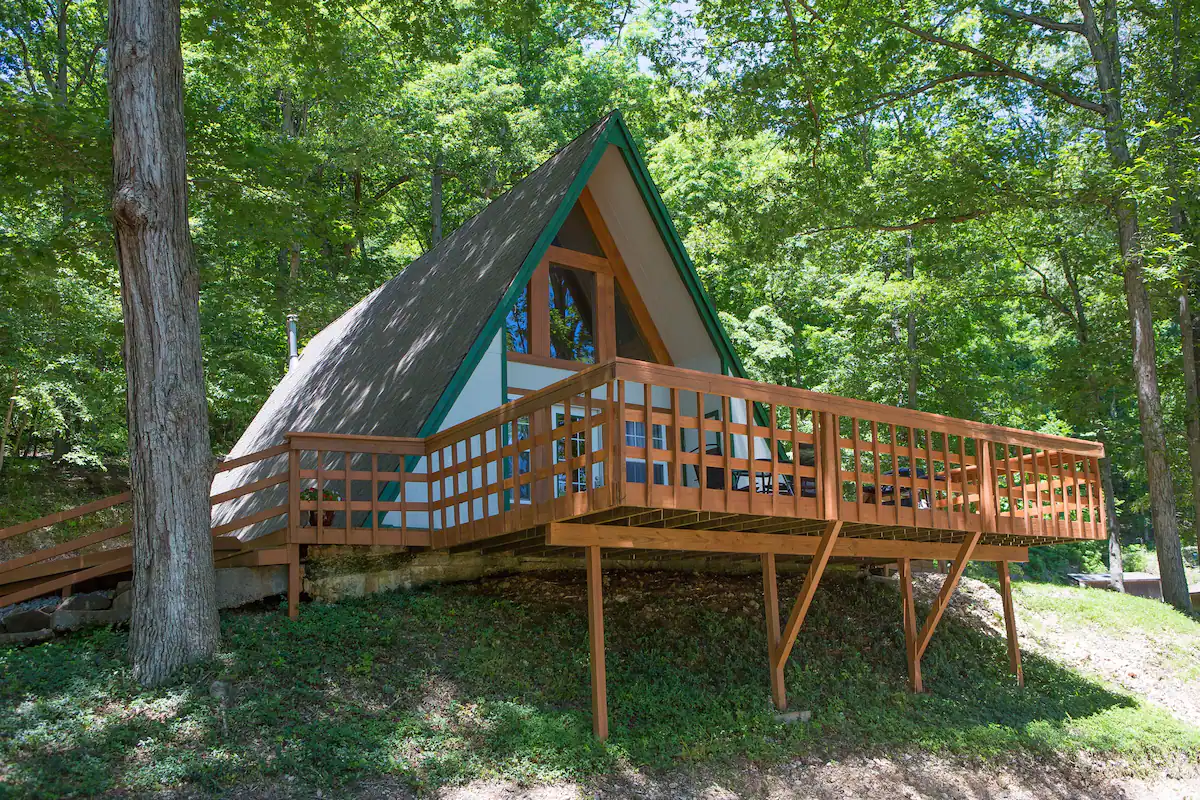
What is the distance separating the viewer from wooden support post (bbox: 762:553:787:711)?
31.0 feet

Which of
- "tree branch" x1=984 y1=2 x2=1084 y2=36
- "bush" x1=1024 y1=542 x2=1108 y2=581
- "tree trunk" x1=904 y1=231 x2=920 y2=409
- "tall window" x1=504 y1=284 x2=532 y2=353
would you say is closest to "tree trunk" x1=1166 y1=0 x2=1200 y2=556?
"tree branch" x1=984 y1=2 x2=1084 y2=36

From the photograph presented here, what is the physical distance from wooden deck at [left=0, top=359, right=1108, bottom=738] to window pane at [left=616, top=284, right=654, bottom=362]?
2.35 meters

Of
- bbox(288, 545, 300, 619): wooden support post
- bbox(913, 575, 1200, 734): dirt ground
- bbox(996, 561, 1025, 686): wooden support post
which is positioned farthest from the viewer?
bbox(913, 575, 1200, 734): dirt ground

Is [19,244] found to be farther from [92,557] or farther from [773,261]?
[773,261]

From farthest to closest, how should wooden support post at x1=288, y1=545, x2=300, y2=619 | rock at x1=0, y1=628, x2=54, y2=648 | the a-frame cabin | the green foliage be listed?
the green foliage
wooden support post at x1=288, y1=545, x2=300, y2=619
rock at x1=0, y1=628, x2=54, y2=648
the a-frame cabin

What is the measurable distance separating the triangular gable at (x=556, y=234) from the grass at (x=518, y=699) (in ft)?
7.75

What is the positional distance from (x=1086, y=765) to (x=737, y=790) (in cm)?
442

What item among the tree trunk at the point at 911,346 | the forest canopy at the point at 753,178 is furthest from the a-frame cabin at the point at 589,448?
the tree trunk at the point at 911,346

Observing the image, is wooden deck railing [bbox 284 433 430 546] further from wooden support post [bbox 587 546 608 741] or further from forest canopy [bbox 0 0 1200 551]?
forest canopy [bbox 0 0 1200 551]

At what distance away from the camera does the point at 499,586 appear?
10664 mm

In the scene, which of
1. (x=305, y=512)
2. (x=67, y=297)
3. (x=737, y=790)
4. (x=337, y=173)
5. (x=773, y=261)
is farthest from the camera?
(x=337, y=173)

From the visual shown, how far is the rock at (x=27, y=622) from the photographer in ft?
28.6

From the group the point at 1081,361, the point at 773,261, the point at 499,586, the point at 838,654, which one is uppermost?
the point at 773,261

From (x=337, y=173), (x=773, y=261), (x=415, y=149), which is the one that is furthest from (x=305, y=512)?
(x=337, y=173)
